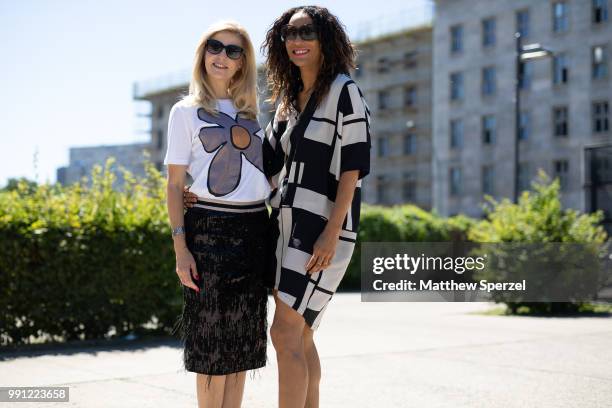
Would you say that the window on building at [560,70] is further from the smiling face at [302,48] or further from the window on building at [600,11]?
the smiling face at [302,48]

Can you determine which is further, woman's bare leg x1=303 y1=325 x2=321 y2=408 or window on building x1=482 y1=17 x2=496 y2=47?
window on building x1=482 y1=17 x2=496 y2=47

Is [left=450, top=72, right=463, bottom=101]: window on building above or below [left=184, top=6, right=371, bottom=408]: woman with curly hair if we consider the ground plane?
above

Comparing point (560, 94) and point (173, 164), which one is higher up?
point (560, 94)

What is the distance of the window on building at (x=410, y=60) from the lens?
55312 millimetres

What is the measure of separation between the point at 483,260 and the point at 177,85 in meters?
60.3

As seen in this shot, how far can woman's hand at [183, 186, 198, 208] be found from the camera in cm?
382

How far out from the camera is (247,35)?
161 inches

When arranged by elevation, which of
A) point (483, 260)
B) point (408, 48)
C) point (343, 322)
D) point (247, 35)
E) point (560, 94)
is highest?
point (408, 48)

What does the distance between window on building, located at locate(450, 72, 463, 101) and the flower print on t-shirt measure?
46.5 m

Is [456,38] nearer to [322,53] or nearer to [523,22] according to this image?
[523,22]

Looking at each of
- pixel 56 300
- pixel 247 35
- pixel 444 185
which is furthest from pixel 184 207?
pixel 444 185

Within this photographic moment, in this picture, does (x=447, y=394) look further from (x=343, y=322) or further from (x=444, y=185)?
(x=444, y=185)

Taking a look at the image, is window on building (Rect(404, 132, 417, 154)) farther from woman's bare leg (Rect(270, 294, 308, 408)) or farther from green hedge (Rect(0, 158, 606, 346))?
woman's bare leg (Rect(270, 294, 308, 408))

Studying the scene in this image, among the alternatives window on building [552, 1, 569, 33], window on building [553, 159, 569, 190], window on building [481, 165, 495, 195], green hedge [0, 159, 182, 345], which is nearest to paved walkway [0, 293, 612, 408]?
green hedge [0, 159, 182, 345]
